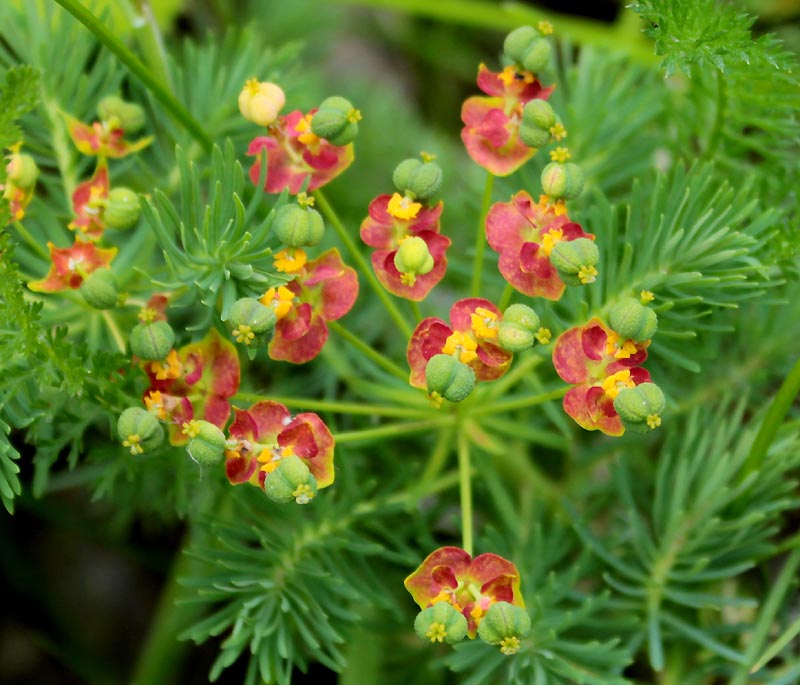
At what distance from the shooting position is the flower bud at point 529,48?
84cm

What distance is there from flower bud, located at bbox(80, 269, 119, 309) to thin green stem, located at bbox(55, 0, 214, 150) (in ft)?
0.56

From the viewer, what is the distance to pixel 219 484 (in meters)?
0.94

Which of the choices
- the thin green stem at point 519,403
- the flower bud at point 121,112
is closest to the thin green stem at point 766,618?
the thin green stem at point 519,403

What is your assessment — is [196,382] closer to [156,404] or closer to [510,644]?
[156,404]

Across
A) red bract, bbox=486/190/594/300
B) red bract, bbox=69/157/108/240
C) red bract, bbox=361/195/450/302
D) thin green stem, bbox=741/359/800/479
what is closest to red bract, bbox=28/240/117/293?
red bract, bbox=69/157/108/240

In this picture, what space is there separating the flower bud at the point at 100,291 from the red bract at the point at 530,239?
306mm

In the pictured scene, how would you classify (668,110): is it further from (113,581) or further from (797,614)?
(113,581)

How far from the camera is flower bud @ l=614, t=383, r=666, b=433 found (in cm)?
71

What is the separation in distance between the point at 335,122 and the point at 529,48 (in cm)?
18

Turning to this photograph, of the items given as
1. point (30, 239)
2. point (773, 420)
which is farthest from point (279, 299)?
point (773, 420)

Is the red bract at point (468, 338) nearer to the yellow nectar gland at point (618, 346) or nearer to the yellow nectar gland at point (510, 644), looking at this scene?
the yellow nectar gland at point (618, 346)

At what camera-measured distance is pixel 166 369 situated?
79 cm

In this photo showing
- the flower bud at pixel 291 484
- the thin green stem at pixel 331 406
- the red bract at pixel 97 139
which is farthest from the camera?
the red bract at pixel 97 139

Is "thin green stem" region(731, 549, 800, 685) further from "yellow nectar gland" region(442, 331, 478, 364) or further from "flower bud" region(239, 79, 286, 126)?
"flower bud" region(239, 79, 286, 126)
